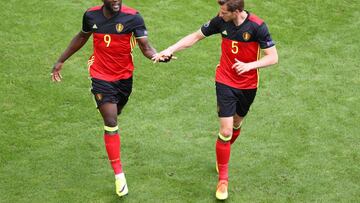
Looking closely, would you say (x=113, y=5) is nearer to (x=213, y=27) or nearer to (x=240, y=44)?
(x=213, y=27)

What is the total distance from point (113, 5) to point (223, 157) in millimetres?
2279

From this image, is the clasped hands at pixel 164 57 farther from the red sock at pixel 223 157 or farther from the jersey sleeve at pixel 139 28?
the red sock at pixel 223 157

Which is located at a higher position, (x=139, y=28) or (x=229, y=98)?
(x=139, y=28)

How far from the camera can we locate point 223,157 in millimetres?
7855

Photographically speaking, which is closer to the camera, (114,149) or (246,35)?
(246,35)

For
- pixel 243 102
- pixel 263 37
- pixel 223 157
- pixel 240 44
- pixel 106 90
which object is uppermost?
pixel 263 37

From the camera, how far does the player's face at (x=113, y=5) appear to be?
24.7 feet

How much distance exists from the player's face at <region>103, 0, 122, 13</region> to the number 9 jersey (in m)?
0.11

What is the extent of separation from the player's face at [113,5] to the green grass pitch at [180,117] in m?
2.19

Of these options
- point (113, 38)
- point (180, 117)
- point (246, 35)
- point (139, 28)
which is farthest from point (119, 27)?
point (180, 117)

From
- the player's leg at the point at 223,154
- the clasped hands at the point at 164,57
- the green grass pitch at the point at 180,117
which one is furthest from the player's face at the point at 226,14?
the green grass pitch at the point at 180,117

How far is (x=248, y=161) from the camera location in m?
8.67

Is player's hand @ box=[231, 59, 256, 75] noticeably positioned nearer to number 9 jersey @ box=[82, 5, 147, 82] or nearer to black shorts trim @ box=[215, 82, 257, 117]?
black shorts trim @ box=[215, 82, 257, 117]

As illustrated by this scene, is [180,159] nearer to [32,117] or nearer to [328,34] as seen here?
[32,117]
